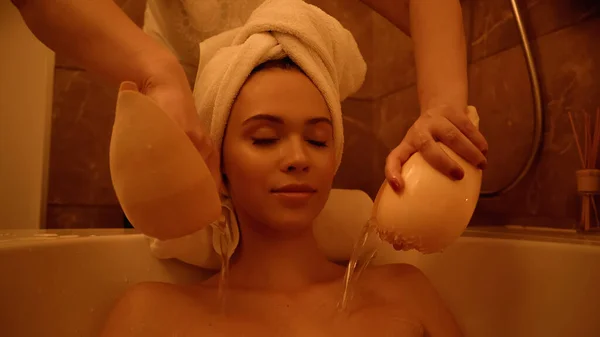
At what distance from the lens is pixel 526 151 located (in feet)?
Answer: 3.95

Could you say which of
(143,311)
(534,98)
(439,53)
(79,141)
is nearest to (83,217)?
(79,141)

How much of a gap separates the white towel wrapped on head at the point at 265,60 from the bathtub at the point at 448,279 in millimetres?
85

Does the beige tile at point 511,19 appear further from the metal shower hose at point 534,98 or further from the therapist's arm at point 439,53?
the therapist's arm at point 439,53

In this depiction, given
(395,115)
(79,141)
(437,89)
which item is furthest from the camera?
(395,115)

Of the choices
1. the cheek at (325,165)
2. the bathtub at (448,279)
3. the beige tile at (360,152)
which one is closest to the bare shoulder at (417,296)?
the bathtub at (448,279)

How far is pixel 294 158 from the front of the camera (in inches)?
30.3

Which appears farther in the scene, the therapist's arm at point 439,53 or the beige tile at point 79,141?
the beige tile at point 79,141

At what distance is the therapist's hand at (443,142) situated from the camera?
2.04ft

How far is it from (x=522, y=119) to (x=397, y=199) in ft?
2.39

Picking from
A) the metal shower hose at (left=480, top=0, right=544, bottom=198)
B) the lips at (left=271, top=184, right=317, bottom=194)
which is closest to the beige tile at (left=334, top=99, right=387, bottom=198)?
the metal shower hose at (left=480, top=0, right=544, bottom=198)

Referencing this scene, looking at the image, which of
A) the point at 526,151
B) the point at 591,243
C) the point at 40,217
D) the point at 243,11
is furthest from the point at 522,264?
the point at 40,217

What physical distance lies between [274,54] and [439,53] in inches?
10.6

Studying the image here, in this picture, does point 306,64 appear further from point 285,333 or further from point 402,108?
point 402,108

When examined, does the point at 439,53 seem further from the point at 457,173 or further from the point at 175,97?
the point at 175,97
